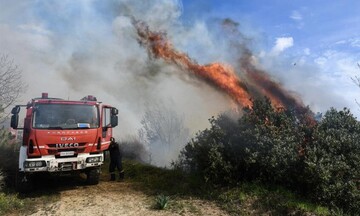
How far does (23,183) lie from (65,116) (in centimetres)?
279

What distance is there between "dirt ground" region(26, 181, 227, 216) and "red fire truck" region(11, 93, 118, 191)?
3.18 feet

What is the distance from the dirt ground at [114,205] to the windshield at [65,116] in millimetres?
2386

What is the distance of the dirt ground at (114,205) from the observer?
9.52 metres

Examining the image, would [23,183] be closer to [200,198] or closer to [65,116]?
[65,116]

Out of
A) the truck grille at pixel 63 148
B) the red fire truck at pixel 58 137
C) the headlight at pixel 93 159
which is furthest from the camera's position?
the headlight at pixel 93 159

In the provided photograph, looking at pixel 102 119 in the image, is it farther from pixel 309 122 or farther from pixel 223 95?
pixel 223 95

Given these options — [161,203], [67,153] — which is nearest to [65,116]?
[67,153]

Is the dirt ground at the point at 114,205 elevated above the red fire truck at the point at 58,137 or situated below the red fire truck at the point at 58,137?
below

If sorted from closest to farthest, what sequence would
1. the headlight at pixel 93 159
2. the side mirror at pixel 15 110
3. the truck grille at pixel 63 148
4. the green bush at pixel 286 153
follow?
the green bush at pixel 286 153
the truck grille at pixel 63 148
the side mirror at pixel 15 110
the headlight at pixel 93 159

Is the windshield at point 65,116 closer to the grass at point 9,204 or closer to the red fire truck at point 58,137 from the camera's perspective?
the red fire truck at point 58,137

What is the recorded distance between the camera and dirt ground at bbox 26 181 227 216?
9525 mm

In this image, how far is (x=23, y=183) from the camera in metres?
11.5

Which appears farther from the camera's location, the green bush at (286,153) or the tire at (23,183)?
the tire at (23,183)

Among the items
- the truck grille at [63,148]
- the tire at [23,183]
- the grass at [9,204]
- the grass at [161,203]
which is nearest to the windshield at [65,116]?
the truck grille at [63,148]
